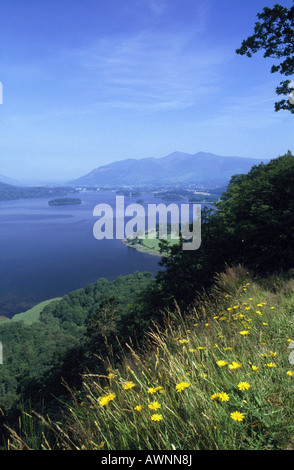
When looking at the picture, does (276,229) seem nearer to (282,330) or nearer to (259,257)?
(259,257)

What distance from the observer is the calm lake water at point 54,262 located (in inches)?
2628

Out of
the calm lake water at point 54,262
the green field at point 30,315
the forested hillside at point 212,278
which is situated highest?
the forested hillside at point 212,278

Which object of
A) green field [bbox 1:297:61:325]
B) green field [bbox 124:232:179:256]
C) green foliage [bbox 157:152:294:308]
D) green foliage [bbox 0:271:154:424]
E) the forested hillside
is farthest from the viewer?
green field [bbox 124:232:179:256]

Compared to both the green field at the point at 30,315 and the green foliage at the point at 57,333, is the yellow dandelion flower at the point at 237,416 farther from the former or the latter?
the green field at the point at 30,315

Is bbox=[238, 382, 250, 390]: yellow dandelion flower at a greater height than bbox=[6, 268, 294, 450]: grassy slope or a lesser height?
greater

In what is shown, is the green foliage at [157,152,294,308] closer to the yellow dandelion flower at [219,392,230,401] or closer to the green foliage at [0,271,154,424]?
the green foliage at [0,271,154,424]

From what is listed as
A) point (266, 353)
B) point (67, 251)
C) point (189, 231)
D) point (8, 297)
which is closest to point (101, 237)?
point (67, 251)

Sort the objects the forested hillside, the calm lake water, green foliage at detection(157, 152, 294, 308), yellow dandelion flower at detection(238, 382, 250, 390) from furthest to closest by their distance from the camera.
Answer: the calm lake water, green foliage at detection(157, 152, 294, 308), the forested hillside, yellow dandelion flower at detection(238, 382, 250, 390)

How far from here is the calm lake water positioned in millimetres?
66750

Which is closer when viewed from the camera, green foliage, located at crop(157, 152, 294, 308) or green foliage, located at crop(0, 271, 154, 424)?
green foliage, located at crop(157, 152, 294, 308)

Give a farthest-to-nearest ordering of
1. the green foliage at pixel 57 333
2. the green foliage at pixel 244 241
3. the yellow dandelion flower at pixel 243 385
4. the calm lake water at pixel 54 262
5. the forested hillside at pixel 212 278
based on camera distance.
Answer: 1. the calm lake water at pixel 54 262
2. the green foliage at pixel 57 333
3. the green foliage at pixel 244 241
4. the forested hillside at pixel 212 278
5. the yellow dandelion flower at pixel 243 385

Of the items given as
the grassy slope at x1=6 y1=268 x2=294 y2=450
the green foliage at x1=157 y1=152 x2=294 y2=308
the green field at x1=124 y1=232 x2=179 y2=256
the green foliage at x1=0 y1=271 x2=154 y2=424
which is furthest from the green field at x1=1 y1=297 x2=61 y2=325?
the grassy slope at x1=6 y1=268 x2=294 y2=450

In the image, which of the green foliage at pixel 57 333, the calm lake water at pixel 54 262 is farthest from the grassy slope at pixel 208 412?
the calm lake water at pixel 54 262
